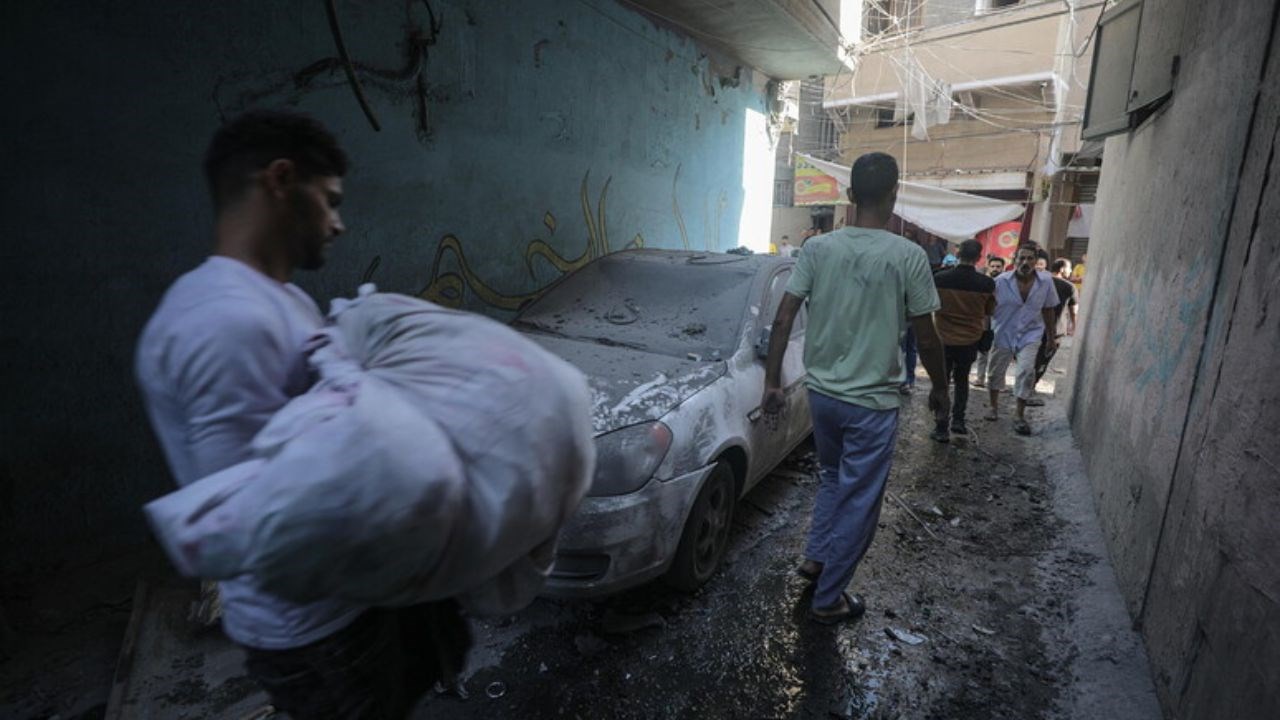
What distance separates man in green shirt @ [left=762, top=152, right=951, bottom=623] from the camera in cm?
265

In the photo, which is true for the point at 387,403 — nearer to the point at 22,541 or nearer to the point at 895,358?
the point at 895,358

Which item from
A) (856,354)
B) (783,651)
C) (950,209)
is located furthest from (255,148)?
(950,209)

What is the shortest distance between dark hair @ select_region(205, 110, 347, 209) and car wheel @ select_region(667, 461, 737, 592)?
219 centimetres

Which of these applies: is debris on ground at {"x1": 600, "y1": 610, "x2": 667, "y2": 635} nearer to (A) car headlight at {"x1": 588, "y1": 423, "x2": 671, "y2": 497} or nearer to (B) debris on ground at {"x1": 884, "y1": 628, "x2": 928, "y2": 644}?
(A) car headlight at {"x1": 588, "y1": 423, "x2": 671, "y2": 497}

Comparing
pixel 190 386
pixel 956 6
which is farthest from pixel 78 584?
pixel 956 6

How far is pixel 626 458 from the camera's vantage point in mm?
2545

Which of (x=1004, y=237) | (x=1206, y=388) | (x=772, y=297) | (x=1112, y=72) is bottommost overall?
(x=1206, y=388)

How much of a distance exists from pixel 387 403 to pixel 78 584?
127 inches

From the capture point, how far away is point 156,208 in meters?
3.05

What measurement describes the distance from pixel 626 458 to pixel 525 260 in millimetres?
3495

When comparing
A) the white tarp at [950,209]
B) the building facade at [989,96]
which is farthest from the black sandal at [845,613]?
the building facade at [989,96]

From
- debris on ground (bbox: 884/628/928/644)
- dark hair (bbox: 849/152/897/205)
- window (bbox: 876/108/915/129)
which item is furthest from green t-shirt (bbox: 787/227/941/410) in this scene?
window (bbox: 876/108/915/129)

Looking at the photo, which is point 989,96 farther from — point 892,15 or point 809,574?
point 809,574

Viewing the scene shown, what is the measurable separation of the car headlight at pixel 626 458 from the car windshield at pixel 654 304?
77 centimetres
